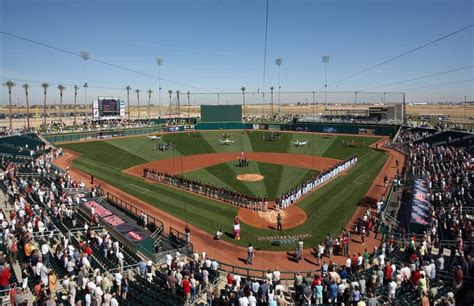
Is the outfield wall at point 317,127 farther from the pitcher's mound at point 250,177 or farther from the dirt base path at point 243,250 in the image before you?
the dirt base path at point 243,250

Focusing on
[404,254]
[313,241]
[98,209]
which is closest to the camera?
[404,254]

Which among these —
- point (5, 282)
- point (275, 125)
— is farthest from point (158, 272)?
point (275, 125)

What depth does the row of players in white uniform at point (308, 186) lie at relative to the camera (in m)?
26.2

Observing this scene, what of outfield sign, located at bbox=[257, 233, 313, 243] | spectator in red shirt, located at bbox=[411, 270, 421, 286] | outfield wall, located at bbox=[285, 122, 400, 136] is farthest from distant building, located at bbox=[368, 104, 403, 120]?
spectator in red shirt, located at bbox=[411, 270, 421, 286]

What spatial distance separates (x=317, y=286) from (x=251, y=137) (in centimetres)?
5574

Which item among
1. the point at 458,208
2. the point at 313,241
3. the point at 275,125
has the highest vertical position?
the point at 275,125

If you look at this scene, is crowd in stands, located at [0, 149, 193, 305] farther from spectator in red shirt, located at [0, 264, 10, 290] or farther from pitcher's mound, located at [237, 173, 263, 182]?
pitcher's mound, located at [237, 173, 263, 182]

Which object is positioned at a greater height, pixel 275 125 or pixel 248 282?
pixel 275 125

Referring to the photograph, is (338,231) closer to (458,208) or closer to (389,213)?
(389,213)

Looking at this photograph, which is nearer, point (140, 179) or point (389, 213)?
point (389, 213)

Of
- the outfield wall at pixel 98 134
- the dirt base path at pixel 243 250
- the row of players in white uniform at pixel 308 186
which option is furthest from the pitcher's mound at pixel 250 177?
the outfield wall at pixel 98 134

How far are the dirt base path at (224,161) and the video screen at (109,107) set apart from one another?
103 ft

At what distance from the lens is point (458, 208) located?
70.2ft

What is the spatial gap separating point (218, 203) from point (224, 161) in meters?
18.8
